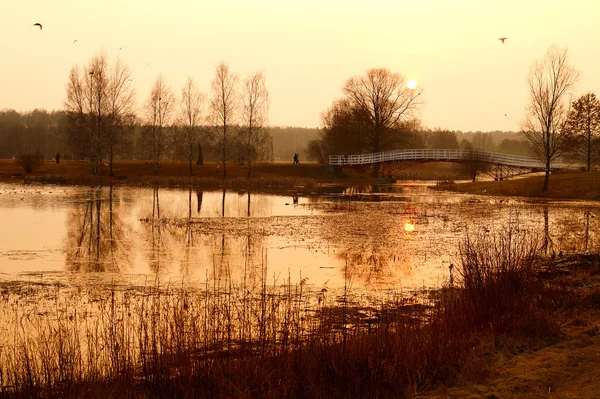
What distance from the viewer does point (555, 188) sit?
159 ft

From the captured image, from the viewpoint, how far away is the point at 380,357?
787 centimetres

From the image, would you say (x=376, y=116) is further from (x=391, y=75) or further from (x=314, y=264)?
(x=314, y=264)

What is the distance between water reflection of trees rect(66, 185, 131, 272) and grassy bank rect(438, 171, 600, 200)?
33249mm

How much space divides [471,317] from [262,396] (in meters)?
4.49

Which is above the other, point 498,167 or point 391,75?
point 391,75

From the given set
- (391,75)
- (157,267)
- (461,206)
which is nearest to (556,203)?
(461,206)

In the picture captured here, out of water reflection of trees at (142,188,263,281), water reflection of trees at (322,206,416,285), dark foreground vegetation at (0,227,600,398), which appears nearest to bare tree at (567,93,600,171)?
water reflection of trees at (322,206,416,285)

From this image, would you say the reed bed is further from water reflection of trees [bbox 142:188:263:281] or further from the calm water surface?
water reflection of trees [bbox 142:188:263:281]

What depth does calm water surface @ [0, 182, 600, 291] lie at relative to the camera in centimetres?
1492

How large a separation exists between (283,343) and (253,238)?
43.1ft

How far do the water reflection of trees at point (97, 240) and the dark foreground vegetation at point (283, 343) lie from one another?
3949mm

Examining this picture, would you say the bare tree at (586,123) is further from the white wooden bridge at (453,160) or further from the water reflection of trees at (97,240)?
the water reflection of trees at (97,240)

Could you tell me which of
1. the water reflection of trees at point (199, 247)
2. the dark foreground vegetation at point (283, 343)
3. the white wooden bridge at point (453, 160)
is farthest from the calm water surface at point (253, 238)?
the white wooden bridge at point (453, 160)

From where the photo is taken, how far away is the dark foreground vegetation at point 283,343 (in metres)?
7.32
